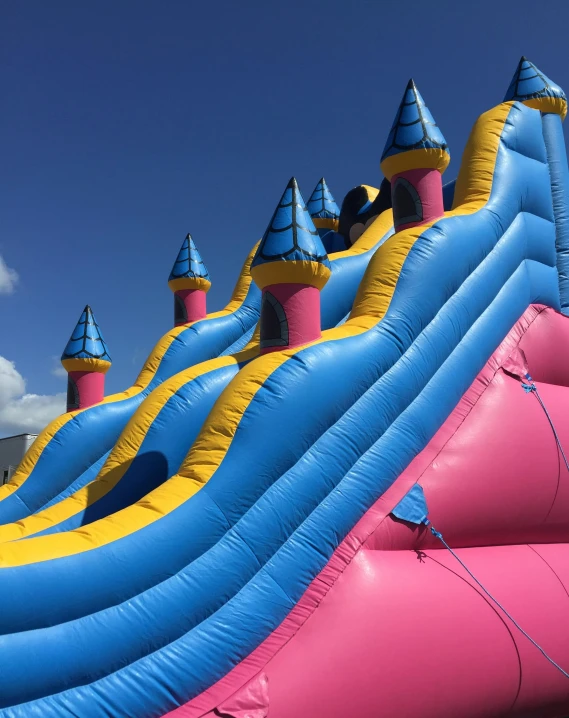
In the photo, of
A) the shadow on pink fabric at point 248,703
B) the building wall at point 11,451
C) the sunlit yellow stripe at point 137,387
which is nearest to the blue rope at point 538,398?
the shadow on pink fabric at point 248,703

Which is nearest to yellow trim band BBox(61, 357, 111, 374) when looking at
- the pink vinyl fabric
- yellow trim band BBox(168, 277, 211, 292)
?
yellow trim band BBox(168, 277, 211, 292)

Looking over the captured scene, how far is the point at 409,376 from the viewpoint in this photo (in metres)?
2.96

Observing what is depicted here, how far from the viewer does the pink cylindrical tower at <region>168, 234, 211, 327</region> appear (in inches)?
232

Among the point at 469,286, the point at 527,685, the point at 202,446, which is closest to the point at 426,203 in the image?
the point at 469,286

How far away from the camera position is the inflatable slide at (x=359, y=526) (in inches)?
84.4

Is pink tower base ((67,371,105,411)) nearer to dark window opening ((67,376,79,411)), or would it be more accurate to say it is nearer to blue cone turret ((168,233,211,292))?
dark window opening ((67,376,79,411))

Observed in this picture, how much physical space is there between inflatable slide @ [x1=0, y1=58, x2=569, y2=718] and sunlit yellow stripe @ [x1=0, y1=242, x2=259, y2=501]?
5.97 feet

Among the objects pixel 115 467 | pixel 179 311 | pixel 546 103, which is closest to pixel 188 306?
pixel 179 311

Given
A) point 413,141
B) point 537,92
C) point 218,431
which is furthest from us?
point 537,92

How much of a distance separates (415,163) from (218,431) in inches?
86.2

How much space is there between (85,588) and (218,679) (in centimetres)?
61

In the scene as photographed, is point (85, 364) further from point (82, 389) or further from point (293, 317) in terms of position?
point (293, 317)

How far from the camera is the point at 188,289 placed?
233 inches

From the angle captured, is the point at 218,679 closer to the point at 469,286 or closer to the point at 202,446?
the point at 202,446
